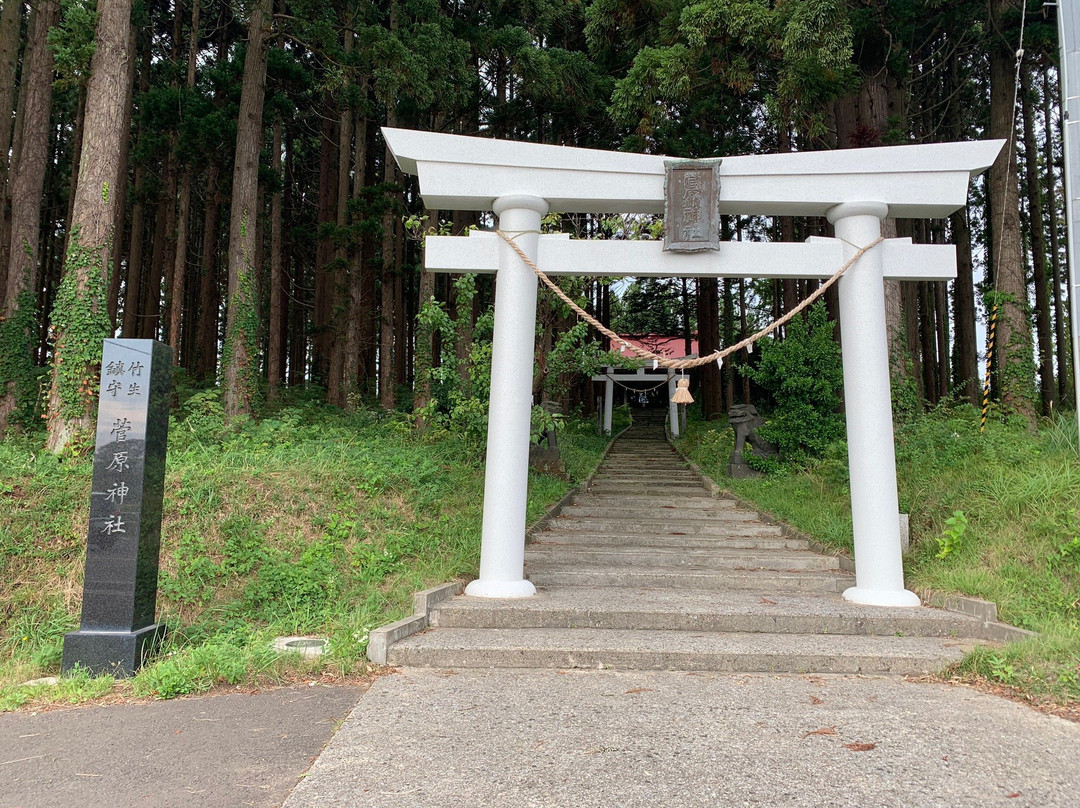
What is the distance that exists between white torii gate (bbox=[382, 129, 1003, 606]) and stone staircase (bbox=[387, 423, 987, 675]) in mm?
634

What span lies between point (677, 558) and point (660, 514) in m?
2.23

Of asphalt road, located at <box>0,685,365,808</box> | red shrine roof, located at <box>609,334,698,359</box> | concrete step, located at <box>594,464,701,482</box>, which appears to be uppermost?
red shrine roof, located at <box>609,334,698,359</box>

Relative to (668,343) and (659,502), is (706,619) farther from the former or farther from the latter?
(668,343)

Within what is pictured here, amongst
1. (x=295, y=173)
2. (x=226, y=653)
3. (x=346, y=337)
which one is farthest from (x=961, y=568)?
(x=295, y=173)

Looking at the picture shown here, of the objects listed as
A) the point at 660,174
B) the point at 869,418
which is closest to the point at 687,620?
the point at 869,418

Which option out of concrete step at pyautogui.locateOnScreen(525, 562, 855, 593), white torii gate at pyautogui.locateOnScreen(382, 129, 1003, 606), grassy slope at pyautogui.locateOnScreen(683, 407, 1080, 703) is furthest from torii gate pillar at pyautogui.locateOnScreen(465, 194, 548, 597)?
grassy slope at pyautogui.locateOnScreen(683, 407, 1080, 703)

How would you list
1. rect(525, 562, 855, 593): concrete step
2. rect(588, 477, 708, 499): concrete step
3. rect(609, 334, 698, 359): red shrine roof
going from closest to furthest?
rect(525, 562, 855, 593): concrete step, rect(588, 477, 708, 499): concrete step, rect(609, 334, 698, 359): red shrine roof

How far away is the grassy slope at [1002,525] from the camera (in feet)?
13.2

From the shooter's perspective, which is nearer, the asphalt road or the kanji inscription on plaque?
the asphalt road

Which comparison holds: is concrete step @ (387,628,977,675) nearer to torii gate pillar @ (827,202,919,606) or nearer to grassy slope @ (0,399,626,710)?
grassy slope @ (0,399,626,710)

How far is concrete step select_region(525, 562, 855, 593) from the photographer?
19.9 feet

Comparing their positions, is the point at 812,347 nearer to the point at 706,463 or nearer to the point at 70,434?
the point at 706,463

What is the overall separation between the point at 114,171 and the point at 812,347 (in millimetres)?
10361

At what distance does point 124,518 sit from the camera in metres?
4.29
